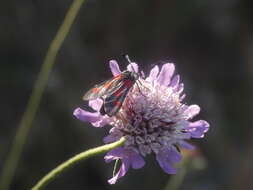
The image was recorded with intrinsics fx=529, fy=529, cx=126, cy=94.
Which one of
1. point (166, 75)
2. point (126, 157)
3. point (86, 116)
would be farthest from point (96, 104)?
point (166, 75)

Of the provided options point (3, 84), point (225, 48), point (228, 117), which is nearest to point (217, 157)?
point (228, 117)

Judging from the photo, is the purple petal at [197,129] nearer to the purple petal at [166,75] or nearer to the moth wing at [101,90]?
the purple petal at [166,75]

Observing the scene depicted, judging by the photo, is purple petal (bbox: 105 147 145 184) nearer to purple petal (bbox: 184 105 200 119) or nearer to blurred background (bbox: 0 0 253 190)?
purple petal (bbox: 184 105 200 119)

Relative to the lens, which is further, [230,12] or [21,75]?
[230,12]

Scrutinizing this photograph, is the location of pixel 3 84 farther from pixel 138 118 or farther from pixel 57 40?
pixel 138 118

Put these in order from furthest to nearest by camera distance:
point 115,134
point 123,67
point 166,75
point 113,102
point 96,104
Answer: point 123,67 < point 166,75 < point 96,104 < point 115,134 < point 113,102

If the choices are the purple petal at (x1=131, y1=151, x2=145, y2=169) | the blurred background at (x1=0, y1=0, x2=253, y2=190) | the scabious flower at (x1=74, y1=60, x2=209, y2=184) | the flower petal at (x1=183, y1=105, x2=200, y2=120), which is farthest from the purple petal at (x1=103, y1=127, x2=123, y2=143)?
the blurred background at (x1=0, y1=0, x2=253, y2=190)

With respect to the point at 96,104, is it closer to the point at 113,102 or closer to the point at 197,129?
the point at 113,102
